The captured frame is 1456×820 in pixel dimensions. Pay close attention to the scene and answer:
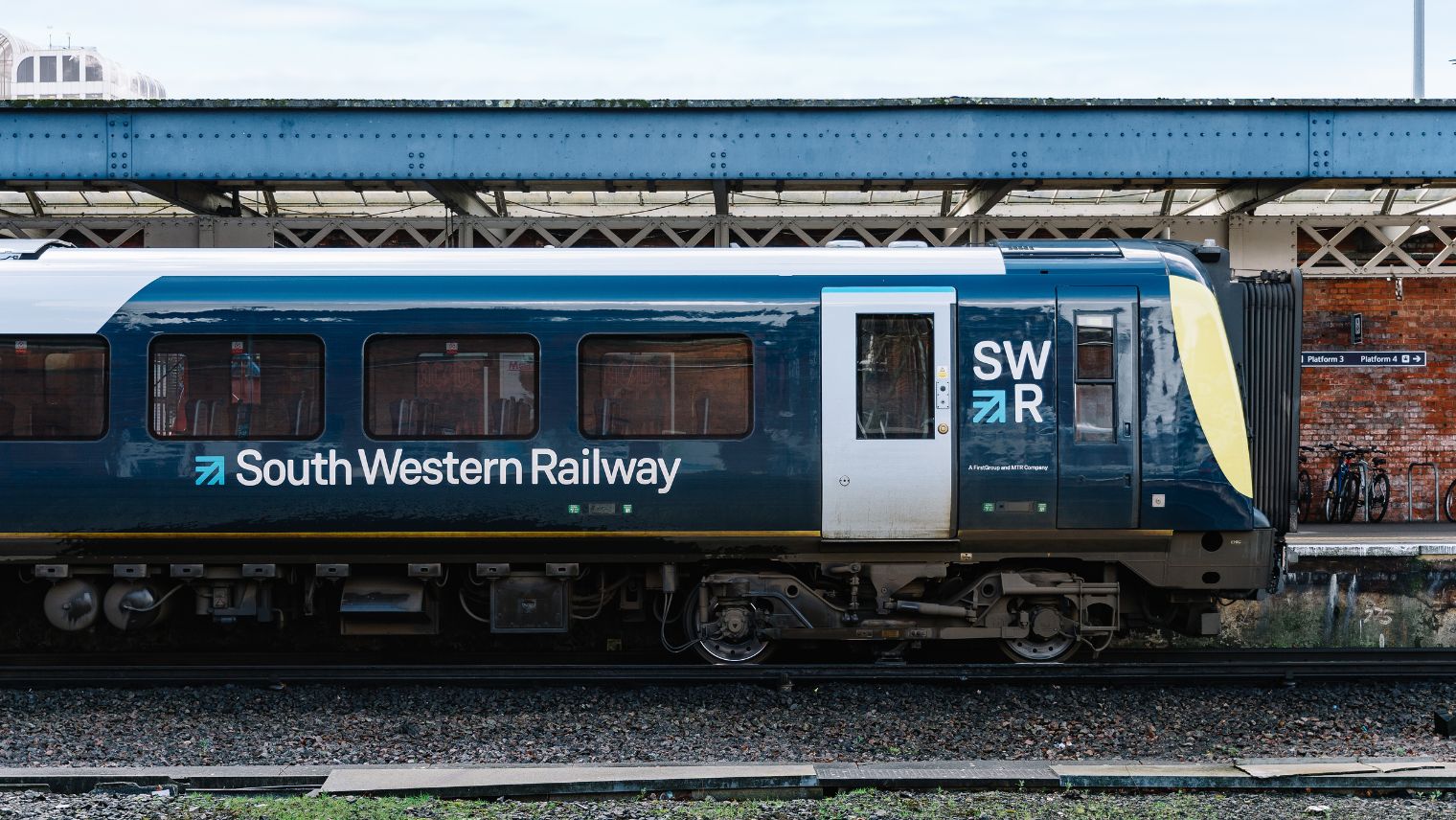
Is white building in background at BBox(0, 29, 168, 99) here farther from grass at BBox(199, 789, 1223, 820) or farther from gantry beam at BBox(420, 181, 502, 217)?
grass at BBox(199, 789, 1223, 820)

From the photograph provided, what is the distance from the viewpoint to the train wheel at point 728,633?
8842 millimetres

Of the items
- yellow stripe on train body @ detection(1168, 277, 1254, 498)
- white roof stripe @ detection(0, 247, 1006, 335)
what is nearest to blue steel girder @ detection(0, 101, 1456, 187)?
white roof stripe @ detection(0, 247, 1006, 335)

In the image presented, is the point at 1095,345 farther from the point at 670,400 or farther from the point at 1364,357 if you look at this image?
the point at 1364,357

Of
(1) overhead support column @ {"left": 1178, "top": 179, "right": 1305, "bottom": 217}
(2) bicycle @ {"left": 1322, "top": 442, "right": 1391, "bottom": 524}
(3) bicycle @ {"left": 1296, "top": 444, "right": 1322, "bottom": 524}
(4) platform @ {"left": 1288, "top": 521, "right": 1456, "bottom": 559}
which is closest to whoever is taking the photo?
(4) platform @ {"left": 1288, "top": 521, "right": 1456, "bottom": 559}

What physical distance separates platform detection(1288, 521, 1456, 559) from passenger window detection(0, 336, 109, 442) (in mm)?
8937

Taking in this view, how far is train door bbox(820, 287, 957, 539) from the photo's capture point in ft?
27.5

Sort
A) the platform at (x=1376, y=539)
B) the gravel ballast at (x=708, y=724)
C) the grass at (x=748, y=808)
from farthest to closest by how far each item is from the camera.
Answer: the platform at (x=1376, y=539) → the gravel ballast at (x=708, y=724) → the grass at (x=748, y=808)

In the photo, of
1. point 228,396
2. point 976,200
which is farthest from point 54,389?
point 976,200

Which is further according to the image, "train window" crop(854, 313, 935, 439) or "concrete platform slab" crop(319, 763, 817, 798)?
"train window" crop(854, 313, 935, 439)

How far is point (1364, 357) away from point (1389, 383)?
0.51 metres

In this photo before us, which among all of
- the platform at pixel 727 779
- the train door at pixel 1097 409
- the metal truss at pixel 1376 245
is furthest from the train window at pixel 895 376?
the metal truss at pixel 1376 245

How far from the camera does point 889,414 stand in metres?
8.40

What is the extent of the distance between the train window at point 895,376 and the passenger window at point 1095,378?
3.43ft

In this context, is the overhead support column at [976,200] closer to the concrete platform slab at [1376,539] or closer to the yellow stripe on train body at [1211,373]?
the yellow stripe on train body at [1211,373]
